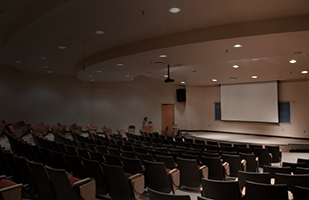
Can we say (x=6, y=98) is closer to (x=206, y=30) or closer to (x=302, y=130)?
(x=206, y=30)

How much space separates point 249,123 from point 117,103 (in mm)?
8832

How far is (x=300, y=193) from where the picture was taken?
9.30 ft

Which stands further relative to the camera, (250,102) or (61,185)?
(250,102)

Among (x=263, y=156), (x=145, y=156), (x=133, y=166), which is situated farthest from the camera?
(x=263, y=156)

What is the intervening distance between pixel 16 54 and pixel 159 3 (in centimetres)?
689

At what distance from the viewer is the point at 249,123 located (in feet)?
49.2

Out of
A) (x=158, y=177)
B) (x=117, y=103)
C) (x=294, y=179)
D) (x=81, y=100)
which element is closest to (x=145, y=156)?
(x=158, y=177)

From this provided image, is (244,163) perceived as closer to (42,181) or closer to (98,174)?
(98,174)

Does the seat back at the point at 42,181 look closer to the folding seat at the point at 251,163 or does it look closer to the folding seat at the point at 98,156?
the folding seat at the point at 98,156

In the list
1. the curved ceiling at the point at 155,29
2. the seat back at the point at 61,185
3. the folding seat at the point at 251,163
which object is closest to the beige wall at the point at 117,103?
the curved ceiling at the point at 155,29

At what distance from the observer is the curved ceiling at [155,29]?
4.70 m

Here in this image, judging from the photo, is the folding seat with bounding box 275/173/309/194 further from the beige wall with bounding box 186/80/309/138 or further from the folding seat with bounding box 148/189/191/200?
the beige wall with bounding box 186/80/309/138

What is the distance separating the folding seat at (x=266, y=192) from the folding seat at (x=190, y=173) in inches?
64.9

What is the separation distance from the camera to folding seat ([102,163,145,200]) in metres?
3.80
